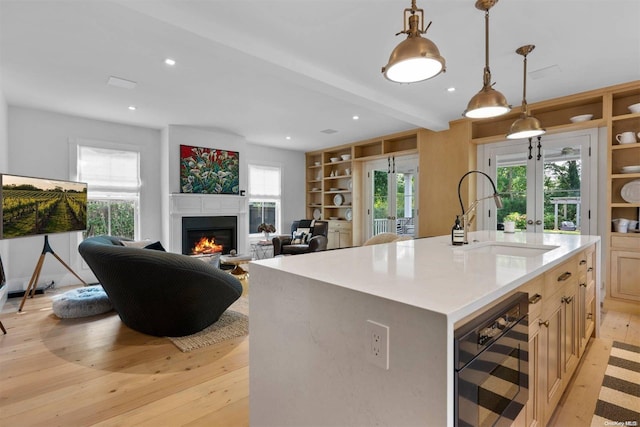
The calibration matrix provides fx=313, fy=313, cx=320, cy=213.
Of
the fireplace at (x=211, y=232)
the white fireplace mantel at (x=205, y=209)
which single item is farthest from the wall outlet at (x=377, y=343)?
the fireplace at (x=211, y=232)

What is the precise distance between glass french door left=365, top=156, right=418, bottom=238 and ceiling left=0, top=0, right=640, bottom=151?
1779mm

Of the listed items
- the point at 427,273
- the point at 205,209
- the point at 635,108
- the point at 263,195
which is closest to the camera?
the point at 427,273

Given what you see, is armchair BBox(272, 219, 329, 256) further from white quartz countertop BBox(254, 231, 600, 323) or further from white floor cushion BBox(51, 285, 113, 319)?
white quartz countertop BBox(254, 231, 600, 323)

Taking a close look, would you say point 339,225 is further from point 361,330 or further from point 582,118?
point 361,330

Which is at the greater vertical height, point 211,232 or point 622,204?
point 622,204

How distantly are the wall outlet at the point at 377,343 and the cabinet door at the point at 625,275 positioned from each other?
430cm

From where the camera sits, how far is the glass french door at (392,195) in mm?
6188

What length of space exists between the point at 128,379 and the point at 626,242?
5.12 metres

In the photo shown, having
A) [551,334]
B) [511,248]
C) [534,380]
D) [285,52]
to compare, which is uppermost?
[285,52]

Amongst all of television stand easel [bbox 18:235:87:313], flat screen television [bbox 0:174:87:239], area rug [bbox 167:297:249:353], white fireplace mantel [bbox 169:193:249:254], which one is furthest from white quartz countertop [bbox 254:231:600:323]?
white fireplace mantel [bbox 169:193:249:254]

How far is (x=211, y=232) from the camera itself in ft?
19.5

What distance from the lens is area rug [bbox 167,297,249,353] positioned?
2.68 metres

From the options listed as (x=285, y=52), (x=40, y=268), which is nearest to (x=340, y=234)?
(x=285, y=52)

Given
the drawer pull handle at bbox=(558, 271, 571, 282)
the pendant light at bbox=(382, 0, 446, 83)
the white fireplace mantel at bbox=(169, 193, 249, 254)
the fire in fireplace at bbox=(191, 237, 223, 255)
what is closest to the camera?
the pendant light at bbox=(382, 0, 446, 83)
